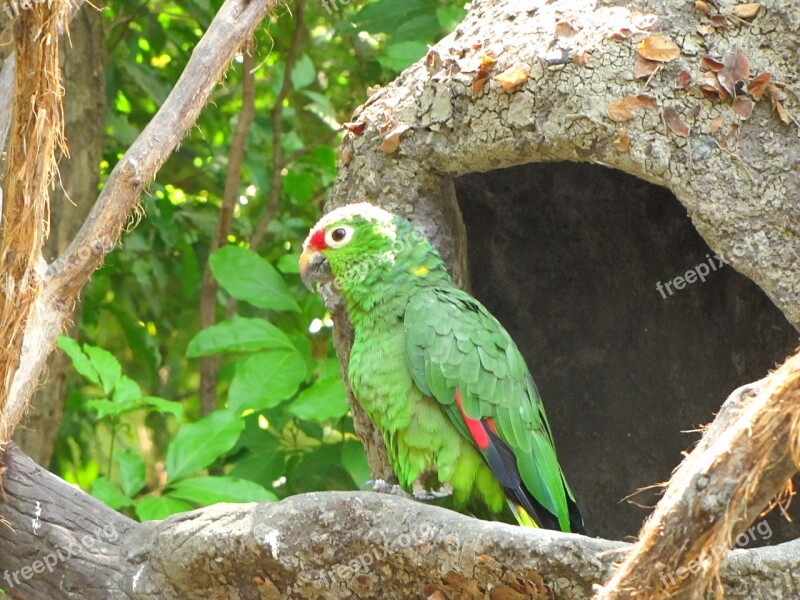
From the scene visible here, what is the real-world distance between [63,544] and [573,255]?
1571 millimetres

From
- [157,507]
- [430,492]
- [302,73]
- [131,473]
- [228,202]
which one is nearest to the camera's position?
[430,492]

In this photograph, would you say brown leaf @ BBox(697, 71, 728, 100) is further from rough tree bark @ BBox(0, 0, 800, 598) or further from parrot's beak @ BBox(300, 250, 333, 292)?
parrot's beak @ BBox(300, 250, 333, 292)

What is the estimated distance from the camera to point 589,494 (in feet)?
9.20

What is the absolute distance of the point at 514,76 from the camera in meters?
2.11

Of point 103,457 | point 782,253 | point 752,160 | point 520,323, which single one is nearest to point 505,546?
point 782,253

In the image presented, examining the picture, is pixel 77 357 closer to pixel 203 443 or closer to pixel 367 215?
pixel 203 443

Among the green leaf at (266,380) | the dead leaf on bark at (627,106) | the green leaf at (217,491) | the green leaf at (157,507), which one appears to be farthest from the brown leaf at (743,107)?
the green leaf at (157,507)

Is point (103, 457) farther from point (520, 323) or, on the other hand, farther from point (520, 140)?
point (520, 140)

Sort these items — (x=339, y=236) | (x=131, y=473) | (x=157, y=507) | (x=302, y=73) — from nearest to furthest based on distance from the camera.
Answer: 1. (x=339, y=236)
2. (x=157, y=507)
3. (x=131, y=473)
4. (x=302, y=73)

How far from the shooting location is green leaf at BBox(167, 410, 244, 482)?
2.63m

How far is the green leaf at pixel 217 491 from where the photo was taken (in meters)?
2.61

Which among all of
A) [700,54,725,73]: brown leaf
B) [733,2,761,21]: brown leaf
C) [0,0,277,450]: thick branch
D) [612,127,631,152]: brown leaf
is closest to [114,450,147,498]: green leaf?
[0,0,277,450]: thick branch

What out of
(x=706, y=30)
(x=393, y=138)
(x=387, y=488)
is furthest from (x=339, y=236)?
(x=706, y=30)

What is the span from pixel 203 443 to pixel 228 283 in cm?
52
